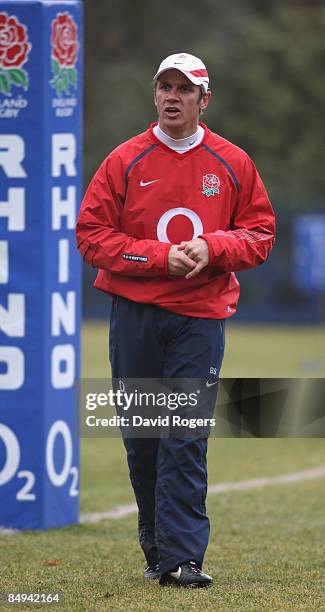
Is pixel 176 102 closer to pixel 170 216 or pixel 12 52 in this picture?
pixel 170 216

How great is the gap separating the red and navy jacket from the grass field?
4.05ft

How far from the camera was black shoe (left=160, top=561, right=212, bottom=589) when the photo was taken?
583 centimetres

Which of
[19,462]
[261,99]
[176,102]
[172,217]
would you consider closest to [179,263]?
[172,217]

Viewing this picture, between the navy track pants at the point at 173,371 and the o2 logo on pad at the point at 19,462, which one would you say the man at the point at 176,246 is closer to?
the navy track pants at the point at 173,371

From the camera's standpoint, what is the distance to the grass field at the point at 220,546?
224 inches

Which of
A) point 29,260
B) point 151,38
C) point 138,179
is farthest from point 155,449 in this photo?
point 151,38

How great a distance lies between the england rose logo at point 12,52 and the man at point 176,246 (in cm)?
187

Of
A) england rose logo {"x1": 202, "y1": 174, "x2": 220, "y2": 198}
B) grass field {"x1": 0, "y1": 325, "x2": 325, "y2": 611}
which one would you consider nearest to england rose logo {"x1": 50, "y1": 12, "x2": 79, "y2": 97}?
england rose logo {"x1": 202, "y1": 174, "x2": 220, "y2": 198}

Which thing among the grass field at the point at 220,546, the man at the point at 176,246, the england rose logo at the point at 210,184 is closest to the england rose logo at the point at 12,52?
the man at the point at 176,246

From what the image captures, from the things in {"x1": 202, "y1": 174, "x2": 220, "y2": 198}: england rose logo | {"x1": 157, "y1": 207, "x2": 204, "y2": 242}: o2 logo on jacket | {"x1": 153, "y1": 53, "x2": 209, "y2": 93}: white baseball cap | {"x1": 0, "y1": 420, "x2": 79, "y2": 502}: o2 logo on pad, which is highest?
{"x1": 153, "y1": 53, "x2": 209, "y2": 93}: white baseball cap

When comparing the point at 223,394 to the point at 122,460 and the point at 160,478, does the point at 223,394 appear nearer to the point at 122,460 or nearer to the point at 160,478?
the point at 160,478

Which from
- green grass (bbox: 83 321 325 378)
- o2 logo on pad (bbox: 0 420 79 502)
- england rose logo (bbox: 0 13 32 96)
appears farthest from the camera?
green grass (bbox: 83 321 325 378)

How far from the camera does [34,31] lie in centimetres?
764

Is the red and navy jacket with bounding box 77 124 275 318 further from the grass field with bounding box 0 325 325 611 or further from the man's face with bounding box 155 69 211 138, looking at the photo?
the grass field with bounding box 0 325 325 611
